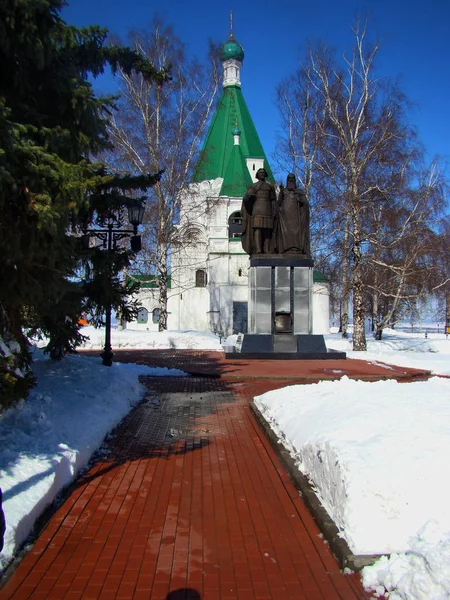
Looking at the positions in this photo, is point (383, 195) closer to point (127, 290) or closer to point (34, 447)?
point (127, 290)

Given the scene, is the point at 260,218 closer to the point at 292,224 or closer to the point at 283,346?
the point at 292,224

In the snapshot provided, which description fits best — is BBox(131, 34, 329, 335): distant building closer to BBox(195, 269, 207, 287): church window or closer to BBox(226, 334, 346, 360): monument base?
BBox(195, 269, 207, 287): church window

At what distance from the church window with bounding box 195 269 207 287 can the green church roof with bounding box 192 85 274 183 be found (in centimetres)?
718

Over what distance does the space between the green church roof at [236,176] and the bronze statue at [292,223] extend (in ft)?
68.4

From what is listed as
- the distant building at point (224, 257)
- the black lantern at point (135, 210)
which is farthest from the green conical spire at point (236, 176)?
the black lantern at point (135, 210)

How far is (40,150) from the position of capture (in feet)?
15.4

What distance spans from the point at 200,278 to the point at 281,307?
23.6 m

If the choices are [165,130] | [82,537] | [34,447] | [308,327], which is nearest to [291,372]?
[308,327]

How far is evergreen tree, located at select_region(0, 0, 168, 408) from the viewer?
461 centimetres

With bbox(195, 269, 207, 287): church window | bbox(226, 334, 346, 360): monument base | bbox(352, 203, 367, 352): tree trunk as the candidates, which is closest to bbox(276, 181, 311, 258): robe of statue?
bbox(352, 203, 367, 352): tree trunk

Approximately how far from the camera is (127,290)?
1110 cm

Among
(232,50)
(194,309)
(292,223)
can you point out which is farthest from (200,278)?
(292,223)

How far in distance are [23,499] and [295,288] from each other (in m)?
13.9

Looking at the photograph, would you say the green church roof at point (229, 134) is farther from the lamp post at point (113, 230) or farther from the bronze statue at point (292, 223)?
the lamp post at point (113, 230)
